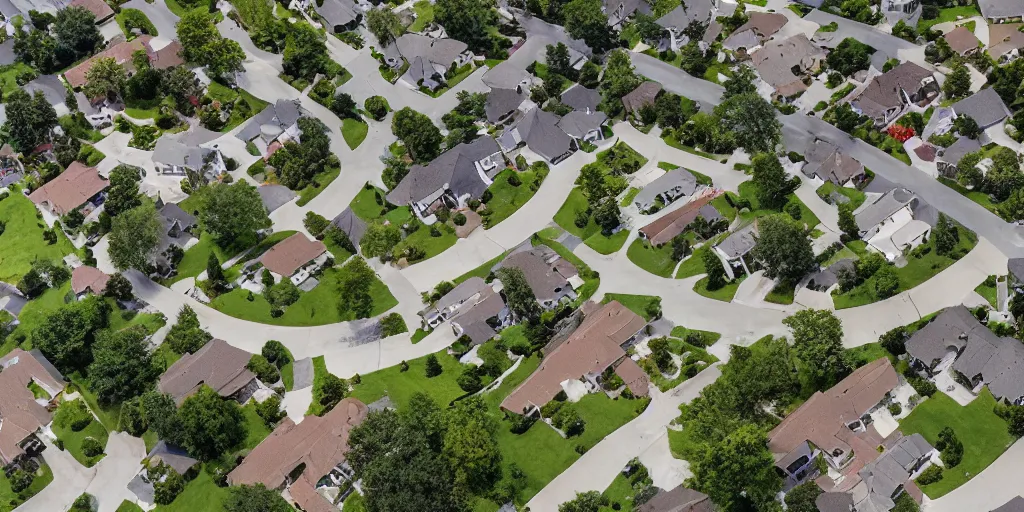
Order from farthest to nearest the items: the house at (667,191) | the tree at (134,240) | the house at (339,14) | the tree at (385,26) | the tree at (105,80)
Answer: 1. the house at (339,14)
2. the tree at (385,26)
3. the tree at (105,80)
4. the tree at (134,240)
5. the house at (667,191)

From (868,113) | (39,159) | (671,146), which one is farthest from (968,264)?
(39,159)

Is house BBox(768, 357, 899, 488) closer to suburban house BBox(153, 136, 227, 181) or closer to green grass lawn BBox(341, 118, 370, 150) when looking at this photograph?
green grass lawn BBox(341, 118, 370, 150)

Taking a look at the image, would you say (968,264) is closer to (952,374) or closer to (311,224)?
(952,374)

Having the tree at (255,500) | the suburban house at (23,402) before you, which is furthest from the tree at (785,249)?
the suburban house at (23,402)

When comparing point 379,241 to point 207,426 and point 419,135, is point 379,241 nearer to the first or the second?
point 419,135

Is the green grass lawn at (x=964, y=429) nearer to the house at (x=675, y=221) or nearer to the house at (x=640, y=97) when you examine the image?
the house at (x=675, y=221)

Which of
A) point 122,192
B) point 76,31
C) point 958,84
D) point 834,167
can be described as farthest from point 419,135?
point 76,31

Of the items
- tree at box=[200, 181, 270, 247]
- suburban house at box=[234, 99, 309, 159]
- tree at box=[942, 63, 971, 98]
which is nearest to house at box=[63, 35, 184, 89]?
suburban house at box=[234, 99, 309, 159]
